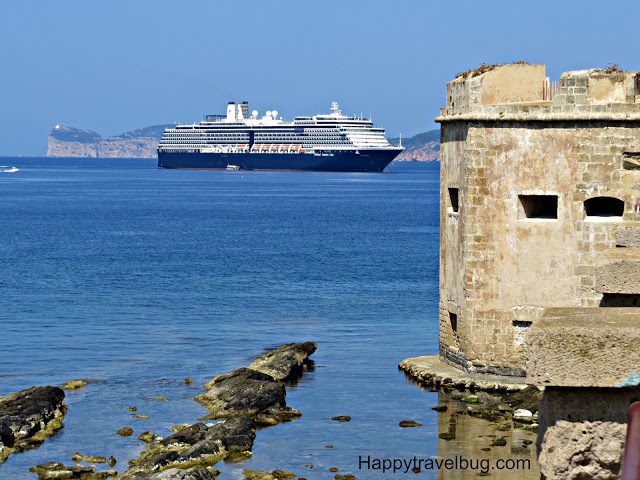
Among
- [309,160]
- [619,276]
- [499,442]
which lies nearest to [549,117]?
[499,442]

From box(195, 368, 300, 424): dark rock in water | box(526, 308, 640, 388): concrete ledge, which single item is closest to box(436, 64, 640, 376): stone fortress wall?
box(195, 368, 300, 424): dark rock in water

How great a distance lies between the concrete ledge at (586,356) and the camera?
8.11 ft

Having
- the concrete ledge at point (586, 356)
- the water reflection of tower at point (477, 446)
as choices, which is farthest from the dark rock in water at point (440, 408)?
the concrete ledge at point (586, 356)

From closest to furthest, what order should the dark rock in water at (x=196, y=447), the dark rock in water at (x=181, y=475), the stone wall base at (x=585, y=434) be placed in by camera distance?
the stone wall base at (x=585, y=434) < the dark rock in water at (x=181, y=475) < the dark rock in water at (x=196, y=447)

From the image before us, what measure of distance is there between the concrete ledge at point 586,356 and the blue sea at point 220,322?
9.21 m

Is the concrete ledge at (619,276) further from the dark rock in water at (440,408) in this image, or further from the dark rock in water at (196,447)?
the dark rock in water at (440,408)

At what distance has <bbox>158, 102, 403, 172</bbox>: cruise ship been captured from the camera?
143 m

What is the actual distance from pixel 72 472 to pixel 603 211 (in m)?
7.39

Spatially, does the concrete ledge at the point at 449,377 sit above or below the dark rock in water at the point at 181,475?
above

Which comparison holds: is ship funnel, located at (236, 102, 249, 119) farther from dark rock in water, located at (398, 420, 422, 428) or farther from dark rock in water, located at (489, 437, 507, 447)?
dark rock in water, located at (489, 437, 507, 447)

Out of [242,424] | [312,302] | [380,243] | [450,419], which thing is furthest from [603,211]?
[380,243]

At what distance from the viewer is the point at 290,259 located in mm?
38812

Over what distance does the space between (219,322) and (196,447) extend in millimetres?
11845

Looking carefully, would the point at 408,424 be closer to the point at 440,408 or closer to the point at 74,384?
the point at 440,408
